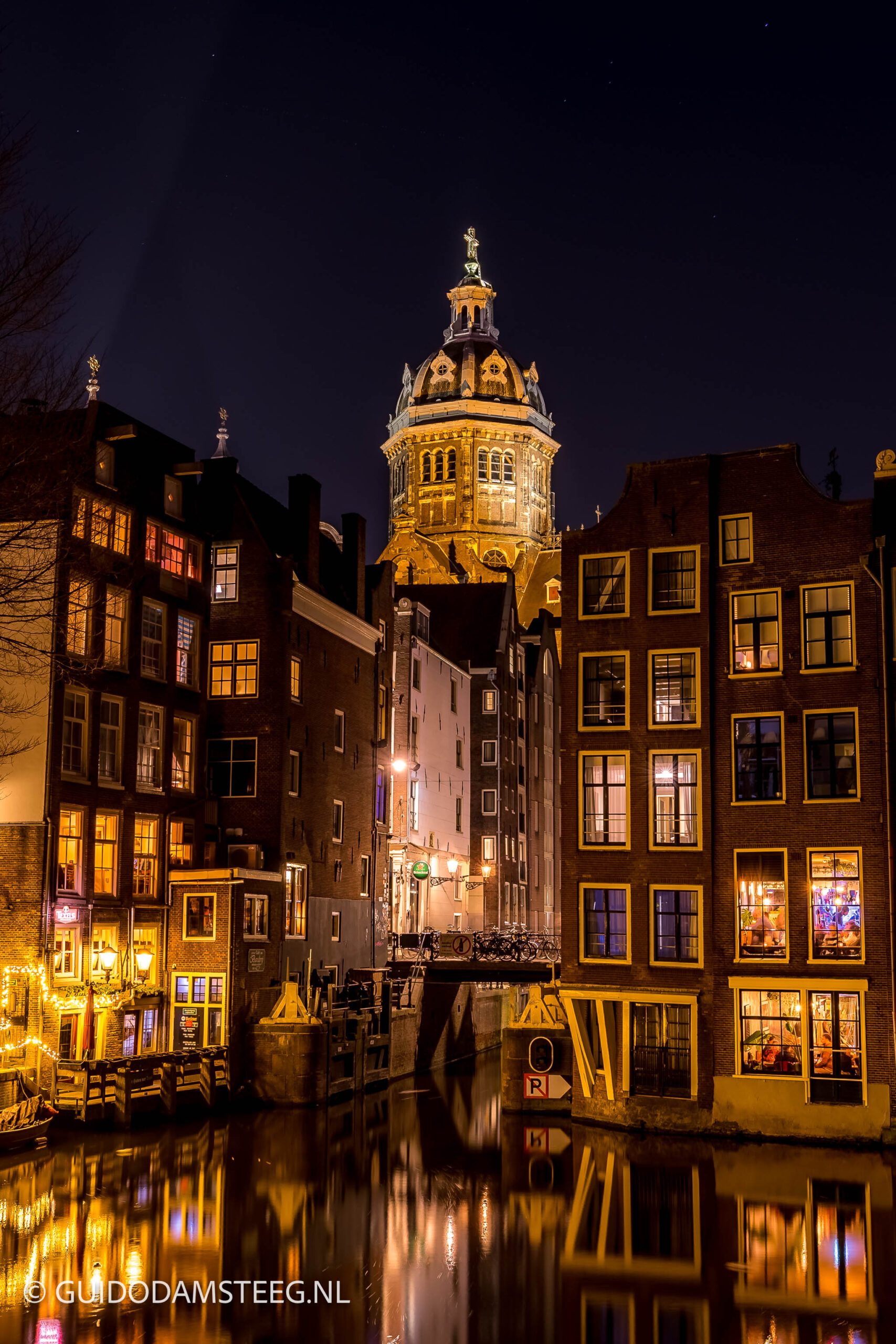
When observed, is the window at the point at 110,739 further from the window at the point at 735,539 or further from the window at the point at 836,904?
the window at the point at 836,904

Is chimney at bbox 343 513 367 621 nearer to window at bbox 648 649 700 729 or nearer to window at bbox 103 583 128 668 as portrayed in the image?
window at bbox 103 583 128 668

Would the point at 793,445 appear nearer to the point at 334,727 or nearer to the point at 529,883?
the point at 334,727

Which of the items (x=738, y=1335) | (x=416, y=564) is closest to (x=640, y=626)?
(x=738, y=1335)

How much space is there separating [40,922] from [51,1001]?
218cm

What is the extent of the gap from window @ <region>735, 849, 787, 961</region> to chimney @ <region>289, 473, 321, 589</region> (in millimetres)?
20903

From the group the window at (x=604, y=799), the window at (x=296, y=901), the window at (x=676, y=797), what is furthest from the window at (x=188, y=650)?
the window at (x=676, y=797)

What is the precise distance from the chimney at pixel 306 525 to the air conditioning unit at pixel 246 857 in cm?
1014

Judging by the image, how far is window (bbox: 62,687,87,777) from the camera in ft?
141

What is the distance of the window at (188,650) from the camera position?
50.3 metres

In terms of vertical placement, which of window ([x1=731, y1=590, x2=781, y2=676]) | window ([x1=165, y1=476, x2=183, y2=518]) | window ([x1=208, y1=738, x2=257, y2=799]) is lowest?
window ([x1=208, y1=738, x2=257, y2=799])

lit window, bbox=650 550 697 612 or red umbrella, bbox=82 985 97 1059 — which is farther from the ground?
lit window, bbox=650 550 697 612

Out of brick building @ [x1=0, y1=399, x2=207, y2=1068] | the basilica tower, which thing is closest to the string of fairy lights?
brick building @ [x1=0, y1=399, x2=207, y2=1068]

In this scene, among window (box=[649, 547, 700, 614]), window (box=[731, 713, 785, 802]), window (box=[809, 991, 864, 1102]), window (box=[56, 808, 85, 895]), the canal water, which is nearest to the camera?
the canal water

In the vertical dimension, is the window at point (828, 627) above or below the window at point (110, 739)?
above
